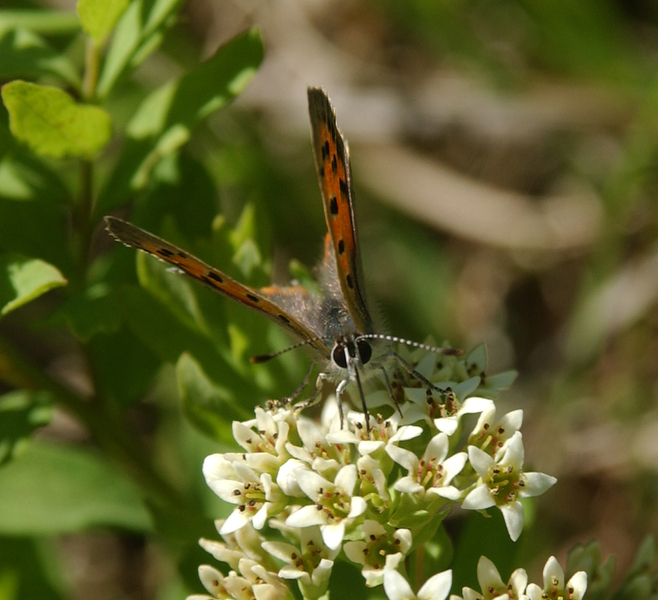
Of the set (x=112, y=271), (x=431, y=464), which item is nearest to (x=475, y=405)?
(x=431, y=464)

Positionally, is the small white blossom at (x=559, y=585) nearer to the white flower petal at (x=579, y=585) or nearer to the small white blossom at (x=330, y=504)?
the white flower petal at (x=579, y=585)

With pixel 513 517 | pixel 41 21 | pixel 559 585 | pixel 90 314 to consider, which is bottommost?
pixel 559 585

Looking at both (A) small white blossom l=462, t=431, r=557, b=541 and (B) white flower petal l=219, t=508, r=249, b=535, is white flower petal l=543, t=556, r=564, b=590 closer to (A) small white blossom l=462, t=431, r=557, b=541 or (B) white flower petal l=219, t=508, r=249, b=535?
(A) small white blossom l=462, t=431, r=557, b=541

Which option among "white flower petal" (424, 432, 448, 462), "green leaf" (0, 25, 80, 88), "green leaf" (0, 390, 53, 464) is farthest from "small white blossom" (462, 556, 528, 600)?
"green leaf" (0, 25, 80, 88)

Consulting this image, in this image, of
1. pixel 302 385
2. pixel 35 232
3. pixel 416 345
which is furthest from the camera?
pixel 35 232

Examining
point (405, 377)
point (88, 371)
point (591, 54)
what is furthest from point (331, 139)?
point (591, 54)

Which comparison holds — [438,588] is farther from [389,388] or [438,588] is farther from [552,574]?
[389,388]
